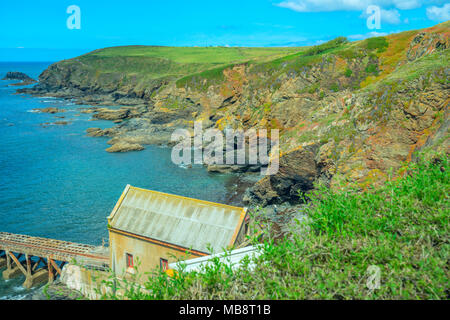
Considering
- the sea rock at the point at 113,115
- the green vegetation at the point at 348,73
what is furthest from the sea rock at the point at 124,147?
the green vegetation at the point at 348,73

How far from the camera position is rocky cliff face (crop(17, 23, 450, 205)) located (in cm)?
2622

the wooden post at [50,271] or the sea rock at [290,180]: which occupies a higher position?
the sea rock at [290,180]

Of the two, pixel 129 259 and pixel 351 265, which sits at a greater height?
pixel 351 265

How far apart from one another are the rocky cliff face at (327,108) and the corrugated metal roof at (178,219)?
5.39m

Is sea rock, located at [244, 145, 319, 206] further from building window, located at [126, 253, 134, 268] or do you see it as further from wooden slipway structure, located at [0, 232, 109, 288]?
wooden slipway structure, located at [0, 232, 109, 288]

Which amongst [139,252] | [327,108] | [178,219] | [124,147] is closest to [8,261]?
[139,252]

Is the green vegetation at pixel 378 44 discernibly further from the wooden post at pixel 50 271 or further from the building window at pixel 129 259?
the wooden post at pixel 50 271

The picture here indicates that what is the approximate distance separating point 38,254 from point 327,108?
3485cm

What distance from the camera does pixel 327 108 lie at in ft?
131

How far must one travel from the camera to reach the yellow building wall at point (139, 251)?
71.7 ft

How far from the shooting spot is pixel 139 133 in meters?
80.9

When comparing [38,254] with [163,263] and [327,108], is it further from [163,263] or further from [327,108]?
[327,108]

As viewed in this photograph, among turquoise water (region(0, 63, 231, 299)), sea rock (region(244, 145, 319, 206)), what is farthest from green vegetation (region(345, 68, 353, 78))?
sea rock (region(244, 145, 319, 206))

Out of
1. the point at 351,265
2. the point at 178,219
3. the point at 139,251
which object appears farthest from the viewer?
the point at 139,251
